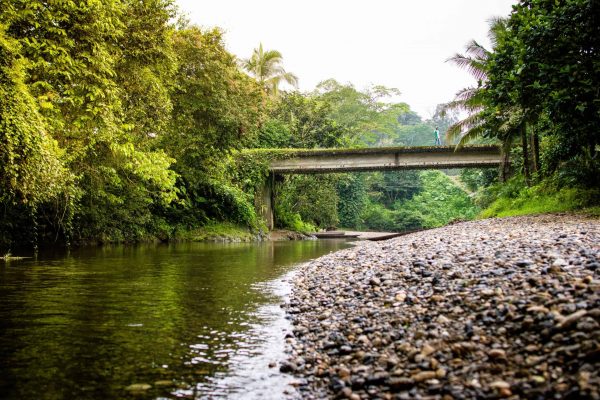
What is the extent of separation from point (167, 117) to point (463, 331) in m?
18.8

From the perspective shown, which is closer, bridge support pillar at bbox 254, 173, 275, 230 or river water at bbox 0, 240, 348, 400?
river water at bbox 0, 240, 348, 400

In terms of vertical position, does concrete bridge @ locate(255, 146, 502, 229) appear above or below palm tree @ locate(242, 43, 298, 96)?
below

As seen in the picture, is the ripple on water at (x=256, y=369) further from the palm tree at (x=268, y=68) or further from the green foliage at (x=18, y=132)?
the palm tree at (x=268, y=68)

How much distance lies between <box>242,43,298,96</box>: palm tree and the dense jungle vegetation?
16.6 m

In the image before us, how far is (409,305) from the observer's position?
5.84 meters

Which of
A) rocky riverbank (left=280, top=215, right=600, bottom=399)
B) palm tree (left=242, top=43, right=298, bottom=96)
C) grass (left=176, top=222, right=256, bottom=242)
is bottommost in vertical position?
rocky riverbank (left=280, top=215, right=600, bottom=399)

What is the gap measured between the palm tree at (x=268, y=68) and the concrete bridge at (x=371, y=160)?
1467 cm

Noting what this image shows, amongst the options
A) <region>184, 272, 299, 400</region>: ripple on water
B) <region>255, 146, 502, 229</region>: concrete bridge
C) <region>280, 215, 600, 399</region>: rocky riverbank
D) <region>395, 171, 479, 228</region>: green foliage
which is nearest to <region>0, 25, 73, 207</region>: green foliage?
<region>184, 272, 299, 400</region>: ripple on water

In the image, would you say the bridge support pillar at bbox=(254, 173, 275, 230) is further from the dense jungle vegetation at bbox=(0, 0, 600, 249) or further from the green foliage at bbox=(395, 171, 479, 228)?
the green foliage at bbox=(395, 171, 479, 228)

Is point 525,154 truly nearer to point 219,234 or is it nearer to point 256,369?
point 219,234

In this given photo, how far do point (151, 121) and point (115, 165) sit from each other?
2279mm

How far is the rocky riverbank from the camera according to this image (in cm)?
362

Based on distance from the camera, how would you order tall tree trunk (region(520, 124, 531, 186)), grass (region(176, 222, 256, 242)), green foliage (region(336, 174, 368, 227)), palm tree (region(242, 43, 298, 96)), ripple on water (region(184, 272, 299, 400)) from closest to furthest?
1. ripple on water (region(184, 272, 299, 400))
2. tall tree trunk (region(520, 124, 531, 186))
3. grass (region(176, 222, 256, 242))
4. palm tree (region(242, 43, 298, 96))
5. green foliage (region(336, 174, 368, 227))

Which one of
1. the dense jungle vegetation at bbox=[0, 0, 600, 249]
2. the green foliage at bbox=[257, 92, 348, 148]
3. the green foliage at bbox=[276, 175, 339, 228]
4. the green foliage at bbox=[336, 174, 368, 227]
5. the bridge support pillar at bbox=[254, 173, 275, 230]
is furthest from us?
the green foliage at bbox=[336, 174, 368, 227]
